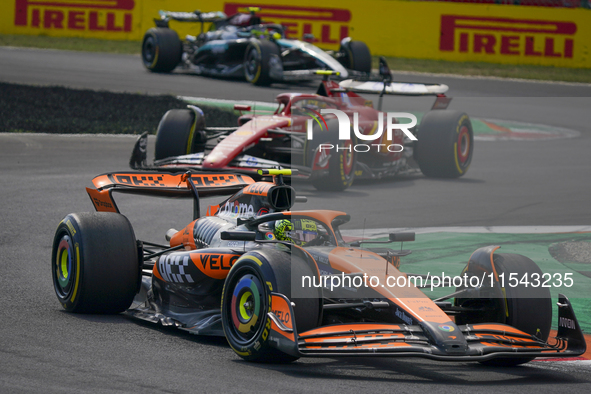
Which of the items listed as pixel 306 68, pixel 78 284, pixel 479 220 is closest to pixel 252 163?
pixel 479 220

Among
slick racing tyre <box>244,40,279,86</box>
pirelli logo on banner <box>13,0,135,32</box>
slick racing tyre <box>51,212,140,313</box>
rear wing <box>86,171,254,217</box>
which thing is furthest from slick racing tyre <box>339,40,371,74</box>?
slick racing tyre <box>51,212,140,313</box>

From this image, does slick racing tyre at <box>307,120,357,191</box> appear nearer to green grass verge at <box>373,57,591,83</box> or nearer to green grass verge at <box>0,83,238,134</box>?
green grass verge at <box>0,83,238,134</box>

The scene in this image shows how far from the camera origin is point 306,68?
878 inches

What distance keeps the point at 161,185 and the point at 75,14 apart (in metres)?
23.2

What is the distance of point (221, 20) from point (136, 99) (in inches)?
217

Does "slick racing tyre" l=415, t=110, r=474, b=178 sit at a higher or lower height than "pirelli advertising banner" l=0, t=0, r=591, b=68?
lower

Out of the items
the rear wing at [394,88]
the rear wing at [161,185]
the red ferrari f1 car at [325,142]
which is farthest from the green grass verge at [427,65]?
the rear wing at [161,185]

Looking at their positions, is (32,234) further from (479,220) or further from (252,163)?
(479,220)

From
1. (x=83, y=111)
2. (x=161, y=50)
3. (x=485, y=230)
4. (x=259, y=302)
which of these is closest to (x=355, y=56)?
(x=161, y=50)

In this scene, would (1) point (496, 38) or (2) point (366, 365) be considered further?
(1) point (496, 38)

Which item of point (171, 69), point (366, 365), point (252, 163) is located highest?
point (171, 69)

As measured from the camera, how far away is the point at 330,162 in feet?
40.5

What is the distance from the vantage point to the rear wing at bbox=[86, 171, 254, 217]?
726 cm

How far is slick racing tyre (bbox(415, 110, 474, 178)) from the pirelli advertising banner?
13637 millimetres
